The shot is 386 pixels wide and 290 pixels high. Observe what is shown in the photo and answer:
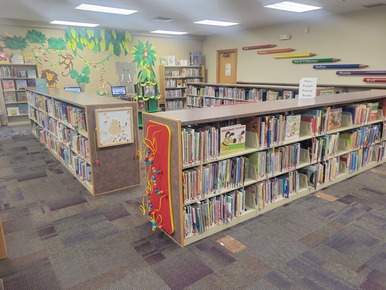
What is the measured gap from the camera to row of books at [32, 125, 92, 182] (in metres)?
3.71

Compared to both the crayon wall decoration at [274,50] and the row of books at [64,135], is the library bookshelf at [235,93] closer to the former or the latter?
the crayon wall decoration at [274,50]

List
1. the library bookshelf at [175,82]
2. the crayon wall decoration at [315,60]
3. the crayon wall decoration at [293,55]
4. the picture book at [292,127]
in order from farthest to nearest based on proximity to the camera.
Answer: the library bookshelf at [175,82] < the crayon wall decoration at [293,55] < the crayon wall decoration at [315,60] < the picture book at [292,127]

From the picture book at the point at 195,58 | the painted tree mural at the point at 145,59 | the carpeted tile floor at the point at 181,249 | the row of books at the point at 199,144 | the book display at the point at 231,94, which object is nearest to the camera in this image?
the carpeted tile floor at the point at 181,249

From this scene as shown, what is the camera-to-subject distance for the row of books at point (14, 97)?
25.7 feet

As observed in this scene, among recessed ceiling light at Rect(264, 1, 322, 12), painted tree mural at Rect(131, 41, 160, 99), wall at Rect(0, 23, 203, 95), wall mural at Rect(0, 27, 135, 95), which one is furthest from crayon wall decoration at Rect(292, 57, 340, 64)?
wall mural at Rect(0, 27, 135, 95)

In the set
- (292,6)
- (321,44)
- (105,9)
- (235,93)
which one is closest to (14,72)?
(105,9)

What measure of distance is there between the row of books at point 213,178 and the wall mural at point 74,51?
24.0 feet

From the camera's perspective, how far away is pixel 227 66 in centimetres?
1007

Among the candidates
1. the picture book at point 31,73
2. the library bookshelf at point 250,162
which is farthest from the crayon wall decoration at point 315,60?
the picture book at point 31,73

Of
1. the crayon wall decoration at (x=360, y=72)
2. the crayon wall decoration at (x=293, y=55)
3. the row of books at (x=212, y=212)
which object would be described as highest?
the crayon wall decoration at (x=293, y=55)

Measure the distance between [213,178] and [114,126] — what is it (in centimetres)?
148

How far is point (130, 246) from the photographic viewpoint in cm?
252

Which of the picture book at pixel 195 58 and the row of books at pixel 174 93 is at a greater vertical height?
the picture book at pixel 195 58

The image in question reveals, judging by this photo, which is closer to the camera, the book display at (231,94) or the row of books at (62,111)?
the row of books at (62,111)
